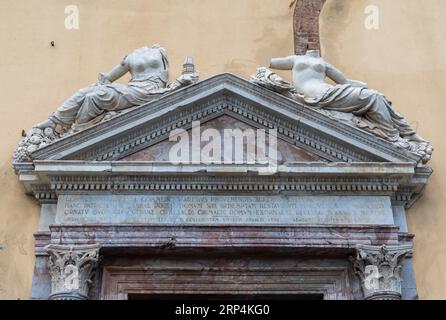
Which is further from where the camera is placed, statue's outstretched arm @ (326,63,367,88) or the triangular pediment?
statue's outstretched arm @ (326,63,367,88)

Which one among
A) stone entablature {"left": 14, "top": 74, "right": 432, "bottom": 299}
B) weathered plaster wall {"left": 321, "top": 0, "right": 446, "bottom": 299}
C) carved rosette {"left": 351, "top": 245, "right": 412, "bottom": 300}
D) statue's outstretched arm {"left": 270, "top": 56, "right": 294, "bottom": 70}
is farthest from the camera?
statue's outstretched arm {"left": 270, "top": 56, "right": 294, "bottom": 70}

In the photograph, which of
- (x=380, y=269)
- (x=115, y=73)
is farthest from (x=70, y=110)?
(x=380, y=269)

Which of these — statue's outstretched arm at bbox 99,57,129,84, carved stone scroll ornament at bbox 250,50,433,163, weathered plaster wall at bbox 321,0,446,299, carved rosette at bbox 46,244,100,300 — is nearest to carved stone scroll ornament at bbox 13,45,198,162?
statue's outstretched arm at bbox 99,57,129,84

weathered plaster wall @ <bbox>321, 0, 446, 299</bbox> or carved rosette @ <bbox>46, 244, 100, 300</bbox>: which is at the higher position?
weathered plaster wall @ <bbox>321, 0, 446, 299</bbox>

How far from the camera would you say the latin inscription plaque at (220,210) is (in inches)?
325

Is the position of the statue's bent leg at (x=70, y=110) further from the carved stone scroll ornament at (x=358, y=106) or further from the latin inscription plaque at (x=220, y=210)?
the carved stone scroll ornament at (x=358, y=106)

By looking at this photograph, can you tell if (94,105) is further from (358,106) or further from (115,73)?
(358,106)

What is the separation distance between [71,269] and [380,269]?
9.35ft

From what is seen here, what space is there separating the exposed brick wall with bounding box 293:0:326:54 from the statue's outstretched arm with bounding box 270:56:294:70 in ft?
1.78

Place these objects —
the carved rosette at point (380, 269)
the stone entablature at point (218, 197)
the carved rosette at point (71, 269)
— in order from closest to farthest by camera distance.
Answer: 1. the carved rosette at point (71, 269)
2. the carved rosette at point (380, 269)
3. the stone entablature at point (218, 197)

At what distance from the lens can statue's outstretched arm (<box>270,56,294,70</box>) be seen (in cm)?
933

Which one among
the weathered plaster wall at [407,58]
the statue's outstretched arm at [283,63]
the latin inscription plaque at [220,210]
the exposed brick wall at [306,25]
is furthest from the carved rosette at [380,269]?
the exposed brick wall at [306,25]

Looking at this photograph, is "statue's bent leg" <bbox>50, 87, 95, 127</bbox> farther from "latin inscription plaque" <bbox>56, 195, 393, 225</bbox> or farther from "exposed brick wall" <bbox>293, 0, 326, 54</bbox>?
"exposed brick wall" <bbox>293, 0, 326, 54</bbox>

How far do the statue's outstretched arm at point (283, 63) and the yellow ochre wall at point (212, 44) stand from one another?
422 mm
